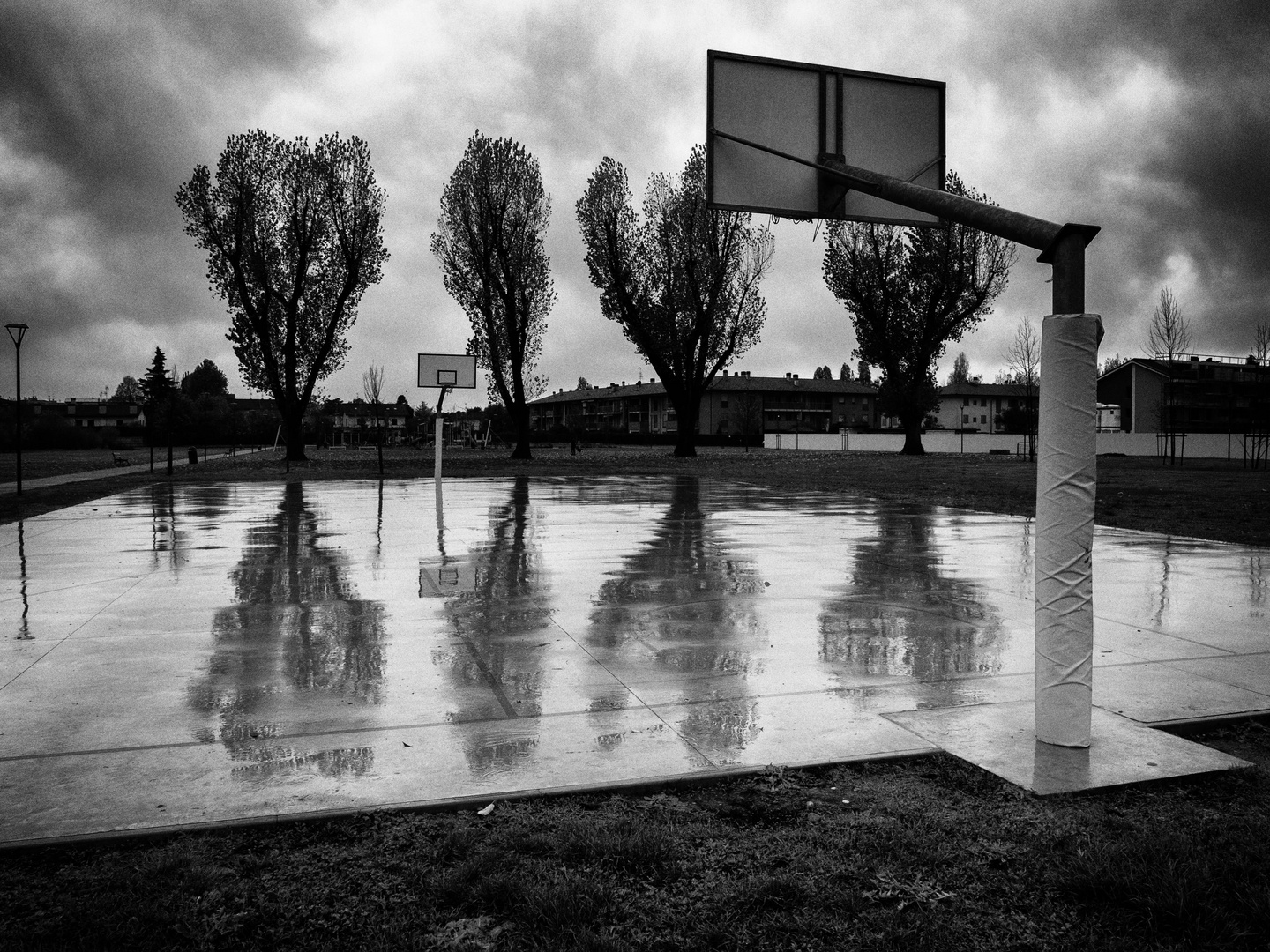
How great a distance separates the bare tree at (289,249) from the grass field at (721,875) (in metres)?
40.5

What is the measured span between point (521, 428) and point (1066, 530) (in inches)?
1666

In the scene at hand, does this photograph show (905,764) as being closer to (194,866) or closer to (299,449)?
(194,866)

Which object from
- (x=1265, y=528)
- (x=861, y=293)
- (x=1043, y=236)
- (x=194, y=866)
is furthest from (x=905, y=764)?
(x=861, y=293)

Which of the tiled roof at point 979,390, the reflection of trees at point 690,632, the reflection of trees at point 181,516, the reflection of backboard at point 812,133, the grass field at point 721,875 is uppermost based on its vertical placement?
the tiled roof at point 979,390

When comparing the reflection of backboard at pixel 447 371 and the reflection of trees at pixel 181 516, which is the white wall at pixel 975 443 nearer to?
the reflection of backboard at pixel 447 371

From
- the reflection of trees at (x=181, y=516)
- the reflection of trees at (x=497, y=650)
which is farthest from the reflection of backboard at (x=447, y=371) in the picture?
the reflection of trees at (x=497, y=650)

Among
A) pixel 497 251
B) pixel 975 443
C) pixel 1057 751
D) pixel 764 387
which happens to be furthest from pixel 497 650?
pixel 764 387

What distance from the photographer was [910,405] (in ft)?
176

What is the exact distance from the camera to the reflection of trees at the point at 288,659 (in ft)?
13.9

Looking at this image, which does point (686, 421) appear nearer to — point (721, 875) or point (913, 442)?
point (913, 442)

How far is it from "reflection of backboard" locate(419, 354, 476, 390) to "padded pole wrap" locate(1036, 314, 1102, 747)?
26.5m

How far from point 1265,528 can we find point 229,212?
→ 4025 cm

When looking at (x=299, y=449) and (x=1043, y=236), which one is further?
(x=299, y=449)

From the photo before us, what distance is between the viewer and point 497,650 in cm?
612
